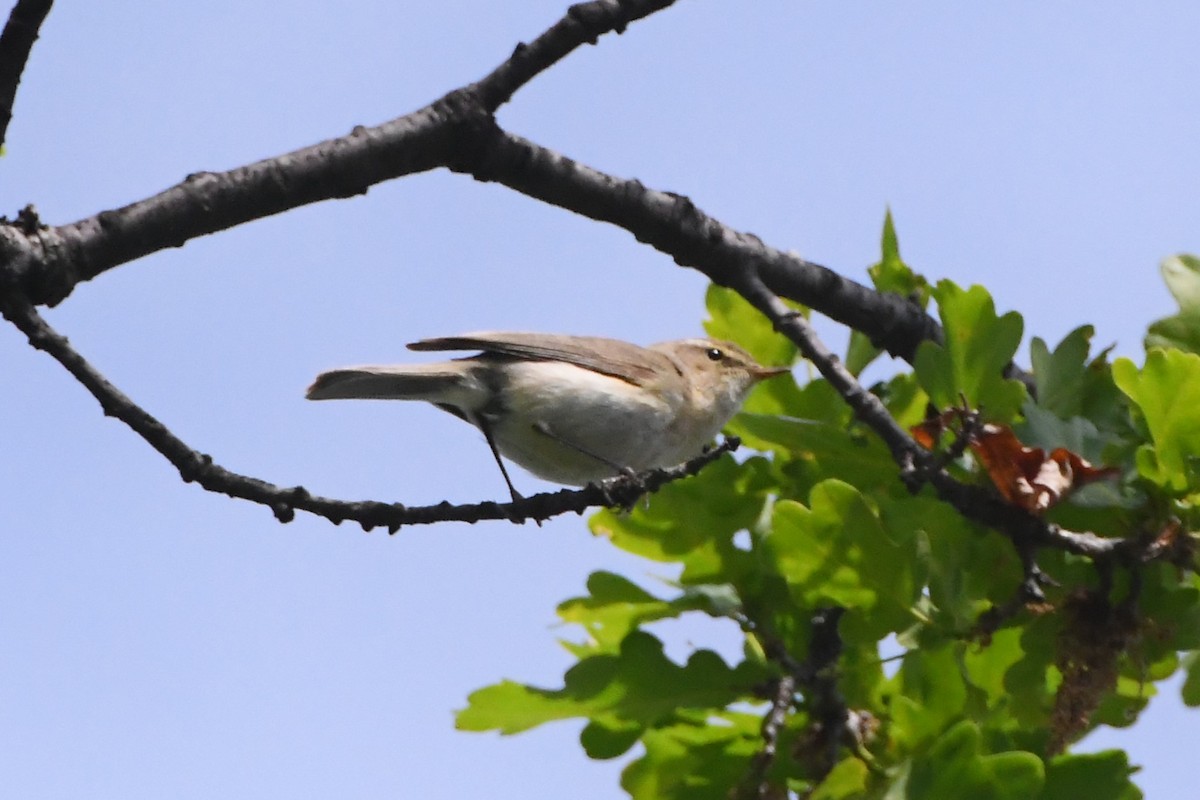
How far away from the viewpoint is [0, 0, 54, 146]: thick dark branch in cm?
231

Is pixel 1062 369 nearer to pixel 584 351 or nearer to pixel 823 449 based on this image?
pixel 823 449

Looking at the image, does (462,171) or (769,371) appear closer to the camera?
(462,171)

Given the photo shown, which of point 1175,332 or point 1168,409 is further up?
point 1175,332

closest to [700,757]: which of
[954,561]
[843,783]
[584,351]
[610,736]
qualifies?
[610,736]

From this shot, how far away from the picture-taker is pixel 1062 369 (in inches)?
130

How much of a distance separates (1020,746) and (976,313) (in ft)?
3.17

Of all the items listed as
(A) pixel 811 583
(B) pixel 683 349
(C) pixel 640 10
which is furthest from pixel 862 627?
(B) pixel 683 349

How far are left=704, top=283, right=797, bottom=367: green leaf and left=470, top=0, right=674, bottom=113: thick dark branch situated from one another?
105 cm

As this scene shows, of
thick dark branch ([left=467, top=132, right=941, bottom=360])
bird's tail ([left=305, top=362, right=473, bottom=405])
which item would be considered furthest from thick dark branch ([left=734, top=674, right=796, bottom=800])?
bird's tail ([left=305, top=362, right=473, bottom=405])

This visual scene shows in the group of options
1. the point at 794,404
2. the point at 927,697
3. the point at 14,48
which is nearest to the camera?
the point at 14,48

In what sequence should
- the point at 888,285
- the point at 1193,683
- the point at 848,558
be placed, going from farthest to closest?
the point at 888,285
the point at 1193,683
the point at 848,558

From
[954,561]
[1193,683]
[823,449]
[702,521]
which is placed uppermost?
[823,449]

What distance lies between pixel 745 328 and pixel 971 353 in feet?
2.40

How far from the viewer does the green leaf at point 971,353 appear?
10.4 ft
